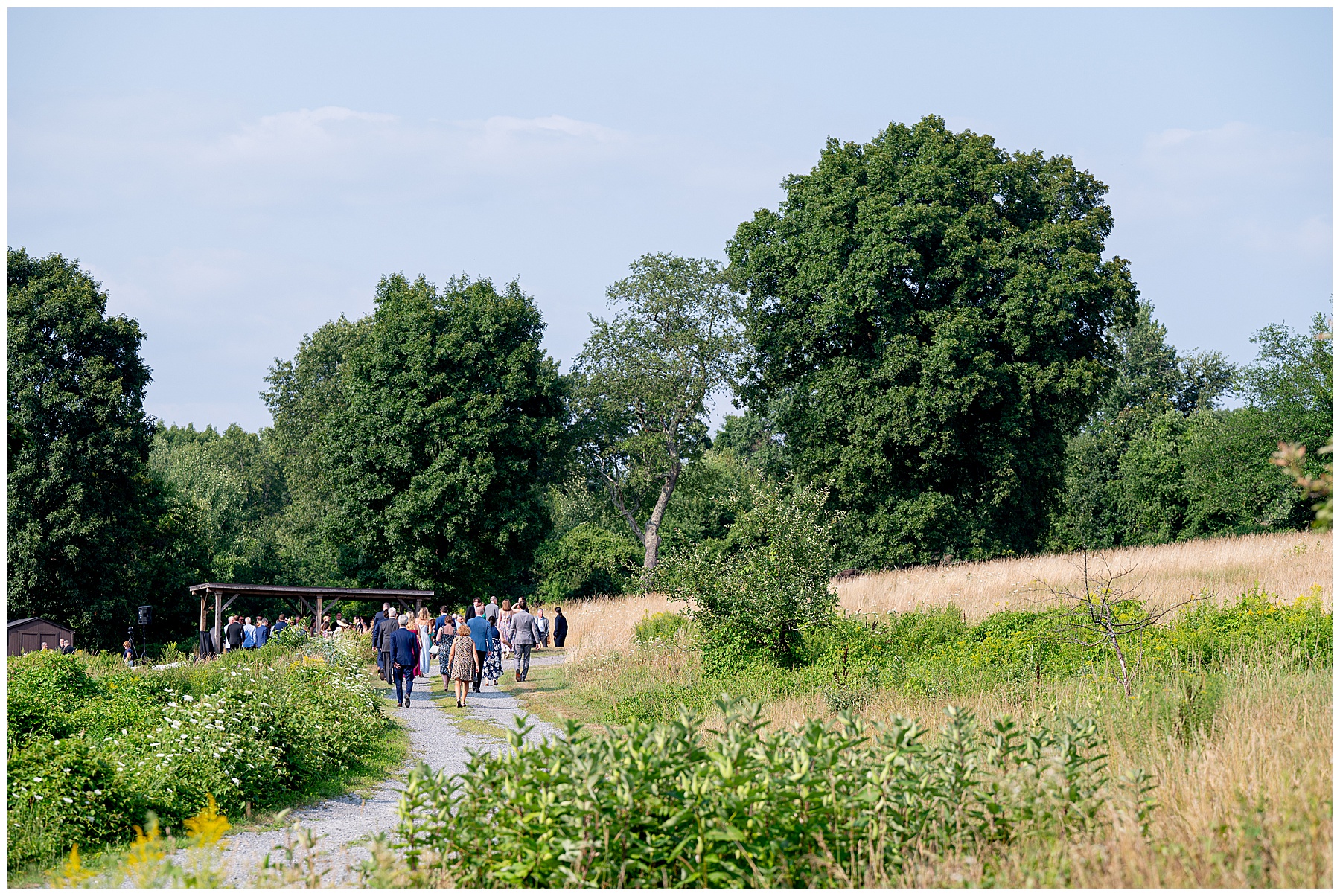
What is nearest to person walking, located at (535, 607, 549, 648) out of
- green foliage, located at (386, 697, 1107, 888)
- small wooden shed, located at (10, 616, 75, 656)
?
small wooden shed, located at (10, 616, 75, 656)

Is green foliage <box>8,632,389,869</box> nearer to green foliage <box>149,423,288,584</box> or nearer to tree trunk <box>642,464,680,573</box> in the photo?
tree trunk <box>642,464,680,573</box>

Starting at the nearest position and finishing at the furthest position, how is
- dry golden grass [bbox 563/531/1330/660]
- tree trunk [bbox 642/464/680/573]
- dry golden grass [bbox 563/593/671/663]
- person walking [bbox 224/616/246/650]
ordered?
dry golden grass [bbox 563/531/1330/660]
dry golden grass [bbox 563/593/671/663]
person walking [bbox 224/616/246/650]
tree trunk [bbox 642/464/680/573]

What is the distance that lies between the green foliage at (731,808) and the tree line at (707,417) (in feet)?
41.1

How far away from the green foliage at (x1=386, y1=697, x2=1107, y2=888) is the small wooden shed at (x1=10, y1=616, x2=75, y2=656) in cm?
2488

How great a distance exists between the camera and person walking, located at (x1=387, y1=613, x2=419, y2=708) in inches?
659

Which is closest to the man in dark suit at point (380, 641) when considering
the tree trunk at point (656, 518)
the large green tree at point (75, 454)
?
the large green tree at point (75, 454)

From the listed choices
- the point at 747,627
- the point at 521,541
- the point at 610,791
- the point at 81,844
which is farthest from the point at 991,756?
the point at 521,541

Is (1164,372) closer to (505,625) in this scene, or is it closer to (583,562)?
(583,562)

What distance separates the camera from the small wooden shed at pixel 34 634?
1033 inches

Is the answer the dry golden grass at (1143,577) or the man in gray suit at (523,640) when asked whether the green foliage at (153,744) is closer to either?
the man in gray suit at (523,640)

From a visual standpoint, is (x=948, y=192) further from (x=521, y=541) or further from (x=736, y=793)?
(x=736, y=793)

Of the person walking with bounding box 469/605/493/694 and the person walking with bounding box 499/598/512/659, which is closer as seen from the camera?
the person walking with bounding box 469/605/493/694

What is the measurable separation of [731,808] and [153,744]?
6.35 metres

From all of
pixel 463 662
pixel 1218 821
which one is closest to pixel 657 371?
pixel 463 662
